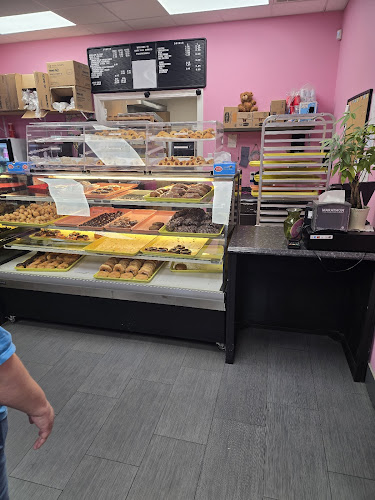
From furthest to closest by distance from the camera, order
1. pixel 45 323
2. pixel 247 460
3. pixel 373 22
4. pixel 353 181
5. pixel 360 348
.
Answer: pixel 45 323 < pixel 373 22 < pixel 360 348 < pixel 353 181 < pixel 247 460

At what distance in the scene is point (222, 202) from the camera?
7.64ft

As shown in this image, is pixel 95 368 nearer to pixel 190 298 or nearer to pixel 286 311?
pixel 190 298

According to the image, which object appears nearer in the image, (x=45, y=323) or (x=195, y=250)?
(x=195, y=250)

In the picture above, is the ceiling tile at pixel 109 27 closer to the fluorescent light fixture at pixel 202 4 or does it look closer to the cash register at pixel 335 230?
the fluorescent light fixture at pixel 202 4

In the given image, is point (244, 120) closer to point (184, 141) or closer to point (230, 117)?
point (230, 117)

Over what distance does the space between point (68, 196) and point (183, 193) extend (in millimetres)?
1001

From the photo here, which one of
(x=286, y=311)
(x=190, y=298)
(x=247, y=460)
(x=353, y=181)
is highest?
(x=353, y=181)

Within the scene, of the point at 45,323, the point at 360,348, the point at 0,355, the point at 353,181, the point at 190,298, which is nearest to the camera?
the point at 0,355

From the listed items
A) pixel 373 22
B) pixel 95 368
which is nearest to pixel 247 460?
pixel 95 368

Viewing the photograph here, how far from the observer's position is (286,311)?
283cm

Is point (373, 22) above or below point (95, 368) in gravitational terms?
above

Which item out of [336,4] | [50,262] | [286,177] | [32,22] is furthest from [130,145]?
[32,22]

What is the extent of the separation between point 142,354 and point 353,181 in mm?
2032

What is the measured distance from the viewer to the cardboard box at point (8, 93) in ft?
15.9
